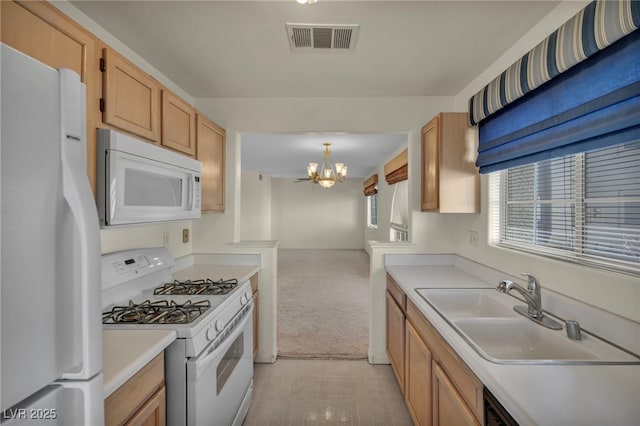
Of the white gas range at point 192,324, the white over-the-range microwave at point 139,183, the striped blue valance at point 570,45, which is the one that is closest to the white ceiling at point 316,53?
the striped blue valance at point 570,45

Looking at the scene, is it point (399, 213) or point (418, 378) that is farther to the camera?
point (399, 213)

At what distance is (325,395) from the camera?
2205 millimetres

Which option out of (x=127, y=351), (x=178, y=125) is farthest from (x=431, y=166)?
(x=127, y=351)

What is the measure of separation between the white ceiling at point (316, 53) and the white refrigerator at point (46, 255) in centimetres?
118

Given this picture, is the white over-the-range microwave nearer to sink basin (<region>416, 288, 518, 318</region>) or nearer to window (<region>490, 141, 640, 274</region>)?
sink basin (<region>416, 288, 518, 318</region>)

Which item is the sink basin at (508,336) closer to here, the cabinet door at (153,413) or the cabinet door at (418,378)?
the cabinet door at (418,378)

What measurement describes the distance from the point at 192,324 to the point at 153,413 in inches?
12.9

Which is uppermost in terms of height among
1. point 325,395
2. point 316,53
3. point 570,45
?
point 316,53

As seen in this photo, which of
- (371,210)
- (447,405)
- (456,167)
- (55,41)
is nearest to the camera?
(55,41)

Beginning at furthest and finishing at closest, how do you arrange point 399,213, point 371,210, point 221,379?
1. point 371,210
2. point 399,213
3. point 221,379

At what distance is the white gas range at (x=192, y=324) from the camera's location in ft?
4.05

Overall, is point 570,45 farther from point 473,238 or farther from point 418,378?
point 418,378

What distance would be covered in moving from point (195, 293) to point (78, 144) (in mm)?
1283

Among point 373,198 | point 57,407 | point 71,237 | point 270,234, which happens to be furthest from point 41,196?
point 270,234
